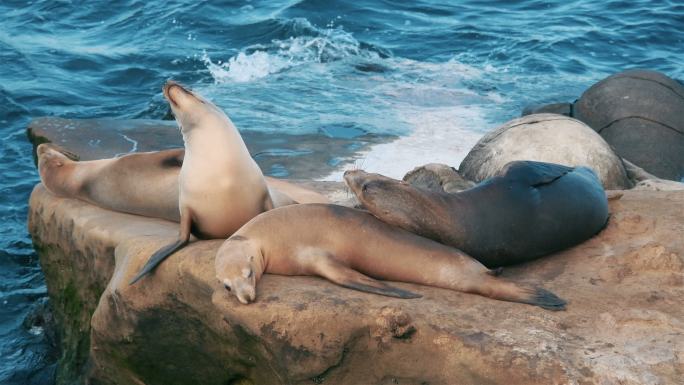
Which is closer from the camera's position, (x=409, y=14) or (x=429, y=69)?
(x=429, y=69)

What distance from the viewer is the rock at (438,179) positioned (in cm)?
647

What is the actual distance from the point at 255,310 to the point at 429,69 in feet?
33.0

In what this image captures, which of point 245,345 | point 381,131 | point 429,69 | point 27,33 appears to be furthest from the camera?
point 27,33

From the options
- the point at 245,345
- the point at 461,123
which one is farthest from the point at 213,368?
the point at 461,123

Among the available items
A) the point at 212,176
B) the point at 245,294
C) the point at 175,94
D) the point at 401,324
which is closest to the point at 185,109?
the point at 175,94

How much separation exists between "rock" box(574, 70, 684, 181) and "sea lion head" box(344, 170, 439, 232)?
4474 millimetres

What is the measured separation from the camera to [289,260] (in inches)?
182

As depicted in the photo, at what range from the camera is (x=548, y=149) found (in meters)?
7.01

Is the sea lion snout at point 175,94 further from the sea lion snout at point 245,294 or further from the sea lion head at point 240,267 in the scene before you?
the sea lion snout at point 245,294

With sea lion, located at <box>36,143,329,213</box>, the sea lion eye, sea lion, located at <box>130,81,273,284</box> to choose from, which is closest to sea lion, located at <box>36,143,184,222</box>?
sea lion, located at <box>36,143,329,213</box>

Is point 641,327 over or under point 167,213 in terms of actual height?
over

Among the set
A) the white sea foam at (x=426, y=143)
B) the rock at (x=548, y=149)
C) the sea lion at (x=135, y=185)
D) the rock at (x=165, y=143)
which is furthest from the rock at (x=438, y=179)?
the rock at (x=165, y=143)

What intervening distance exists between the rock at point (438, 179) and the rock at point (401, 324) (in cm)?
115

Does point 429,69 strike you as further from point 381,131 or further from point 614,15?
point 614,15
